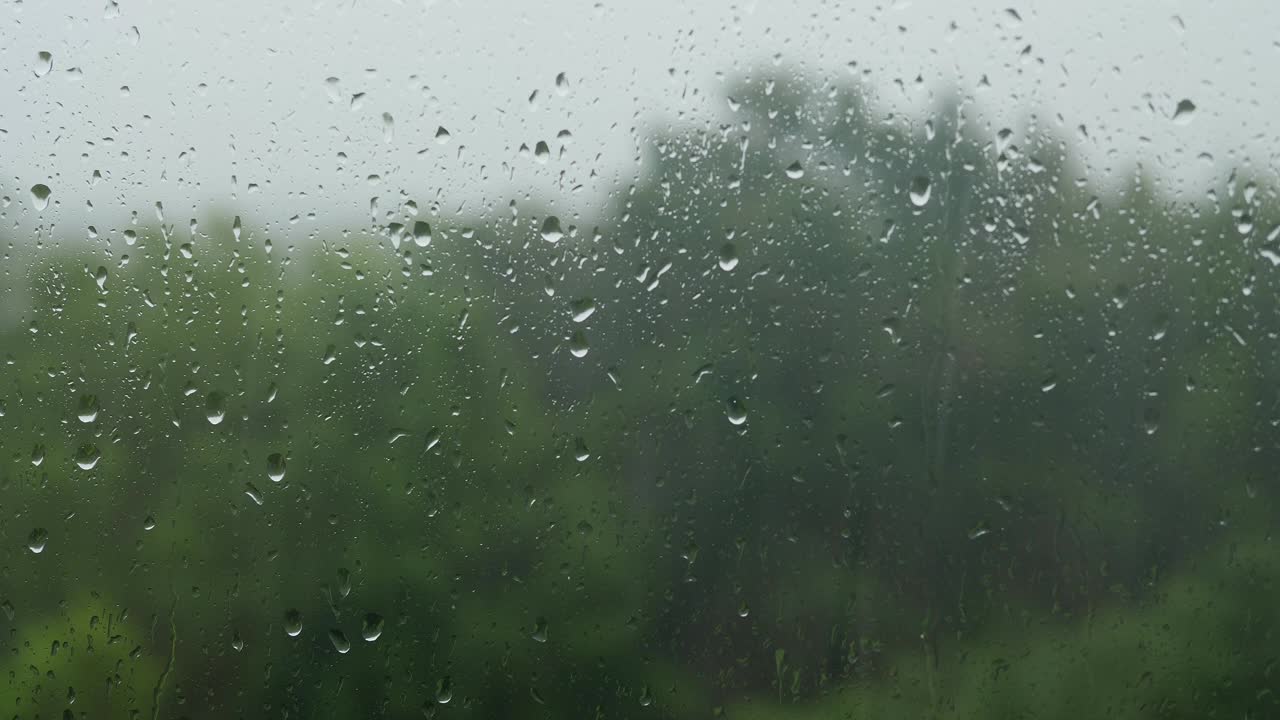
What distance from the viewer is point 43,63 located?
995mm

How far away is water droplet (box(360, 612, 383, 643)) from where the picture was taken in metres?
0.93

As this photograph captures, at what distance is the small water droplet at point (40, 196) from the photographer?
986 millimetres

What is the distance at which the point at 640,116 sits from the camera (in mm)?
935

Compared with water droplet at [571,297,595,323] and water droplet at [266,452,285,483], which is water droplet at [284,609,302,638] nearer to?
water droplet at [266,452,285,483]

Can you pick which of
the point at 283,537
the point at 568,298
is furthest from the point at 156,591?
the point at 568,298

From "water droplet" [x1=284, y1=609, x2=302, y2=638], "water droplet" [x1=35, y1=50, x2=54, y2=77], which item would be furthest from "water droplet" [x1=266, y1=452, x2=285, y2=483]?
"water droplet" [x1=35, y1=50, x2=54, y2=77]

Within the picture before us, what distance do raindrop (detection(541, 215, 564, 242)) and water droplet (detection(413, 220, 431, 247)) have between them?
0.43 feet

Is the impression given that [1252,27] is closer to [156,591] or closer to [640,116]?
[640,116]

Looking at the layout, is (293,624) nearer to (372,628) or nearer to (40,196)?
(372,628)

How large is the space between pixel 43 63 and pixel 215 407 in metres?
0.46

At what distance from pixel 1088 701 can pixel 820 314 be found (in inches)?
19.2

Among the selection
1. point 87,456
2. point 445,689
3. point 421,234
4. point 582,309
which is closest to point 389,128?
point 421,234

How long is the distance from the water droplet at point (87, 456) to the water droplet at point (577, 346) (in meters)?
0.55

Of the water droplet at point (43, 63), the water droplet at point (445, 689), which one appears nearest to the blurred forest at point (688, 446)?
the water droplet at point (445, 689)
